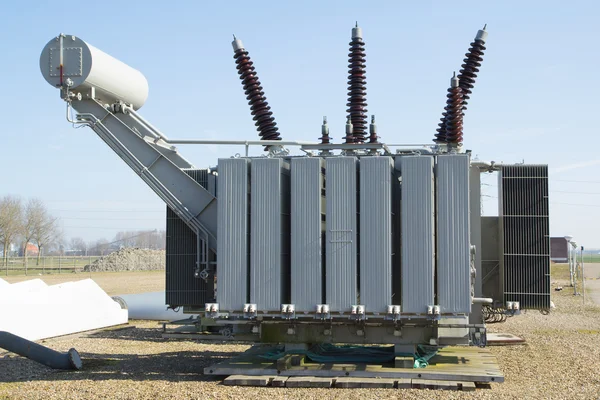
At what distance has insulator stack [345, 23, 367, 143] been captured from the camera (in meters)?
15.2

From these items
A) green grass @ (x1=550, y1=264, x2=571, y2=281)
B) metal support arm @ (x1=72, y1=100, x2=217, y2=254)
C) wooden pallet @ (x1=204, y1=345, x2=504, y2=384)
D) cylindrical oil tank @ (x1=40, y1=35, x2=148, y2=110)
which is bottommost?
green grass @ (x1=550, y1=264, x2=571, y2=281)

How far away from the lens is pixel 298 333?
557 inches

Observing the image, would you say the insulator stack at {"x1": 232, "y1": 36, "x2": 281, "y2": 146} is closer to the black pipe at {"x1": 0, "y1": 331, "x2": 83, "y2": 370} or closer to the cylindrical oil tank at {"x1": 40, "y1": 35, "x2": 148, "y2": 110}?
the cylindrical oil tank at {"x1": 40, "y1": 35, "x2": 148, "y2": 110}

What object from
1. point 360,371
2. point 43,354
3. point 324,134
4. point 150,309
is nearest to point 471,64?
point 324,134

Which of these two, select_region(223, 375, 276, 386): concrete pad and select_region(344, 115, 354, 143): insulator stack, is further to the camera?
select_region(344, 115, 354, 143): insulator stack

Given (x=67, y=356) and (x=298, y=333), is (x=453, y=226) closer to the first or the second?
(x=298, y=333)

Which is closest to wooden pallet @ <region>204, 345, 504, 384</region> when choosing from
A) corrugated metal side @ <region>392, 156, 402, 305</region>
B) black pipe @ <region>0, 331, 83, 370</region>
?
corrugated metal side @ <region>392, 156, 402, 305</region>

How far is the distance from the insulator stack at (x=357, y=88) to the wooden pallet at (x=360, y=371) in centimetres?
475

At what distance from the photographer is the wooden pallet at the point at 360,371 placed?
1315 centimetres

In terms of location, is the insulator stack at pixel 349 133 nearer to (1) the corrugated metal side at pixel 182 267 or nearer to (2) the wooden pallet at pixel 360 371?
(1) the corrugated metal side at pixel 182 267

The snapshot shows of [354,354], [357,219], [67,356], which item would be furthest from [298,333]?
[67,356]

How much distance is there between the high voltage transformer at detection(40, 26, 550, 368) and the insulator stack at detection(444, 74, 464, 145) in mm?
23

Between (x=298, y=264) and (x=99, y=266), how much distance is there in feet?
228

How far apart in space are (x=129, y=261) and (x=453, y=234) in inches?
2887
